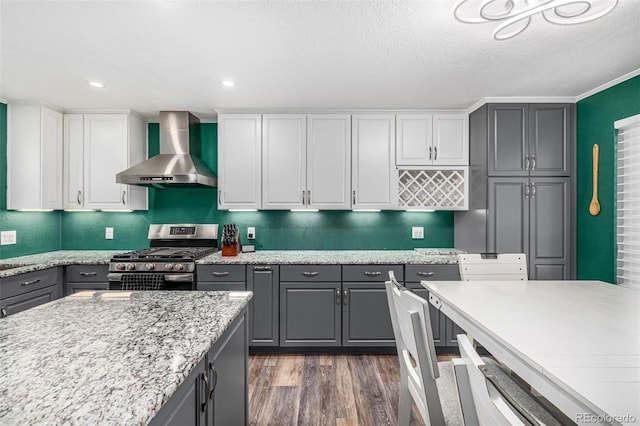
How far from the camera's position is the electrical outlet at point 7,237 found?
3.02 metres

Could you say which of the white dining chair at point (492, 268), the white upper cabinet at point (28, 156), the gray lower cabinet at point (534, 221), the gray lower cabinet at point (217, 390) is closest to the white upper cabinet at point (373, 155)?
the gray lower cabinet at point (534, 221)

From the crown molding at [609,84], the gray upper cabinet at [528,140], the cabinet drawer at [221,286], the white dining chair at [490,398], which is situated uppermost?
the crown molding at [609,84]

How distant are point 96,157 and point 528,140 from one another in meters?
4.29

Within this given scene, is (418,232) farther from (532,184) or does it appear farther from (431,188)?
(532,184)

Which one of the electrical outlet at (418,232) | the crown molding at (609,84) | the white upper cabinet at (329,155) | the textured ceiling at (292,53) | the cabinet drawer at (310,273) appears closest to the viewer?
the textured ceiling at (292,53)

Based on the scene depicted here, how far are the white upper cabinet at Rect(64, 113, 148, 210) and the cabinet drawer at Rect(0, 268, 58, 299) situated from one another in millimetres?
831

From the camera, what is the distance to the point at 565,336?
1.23m

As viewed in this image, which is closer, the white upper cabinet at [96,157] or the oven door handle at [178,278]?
the oven door handle at [178,278]

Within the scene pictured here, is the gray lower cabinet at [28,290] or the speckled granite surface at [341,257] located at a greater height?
the speckled granite surface at [341,257]

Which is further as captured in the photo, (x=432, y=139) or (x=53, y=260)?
(x=432, y=139)

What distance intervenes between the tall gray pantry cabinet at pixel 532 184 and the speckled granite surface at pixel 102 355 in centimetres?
256

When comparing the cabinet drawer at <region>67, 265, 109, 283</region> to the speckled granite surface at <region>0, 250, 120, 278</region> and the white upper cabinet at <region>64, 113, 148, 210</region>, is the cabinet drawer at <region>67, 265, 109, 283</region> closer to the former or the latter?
the speckled granite surface at <region>0, 250, 120, 278</region>
